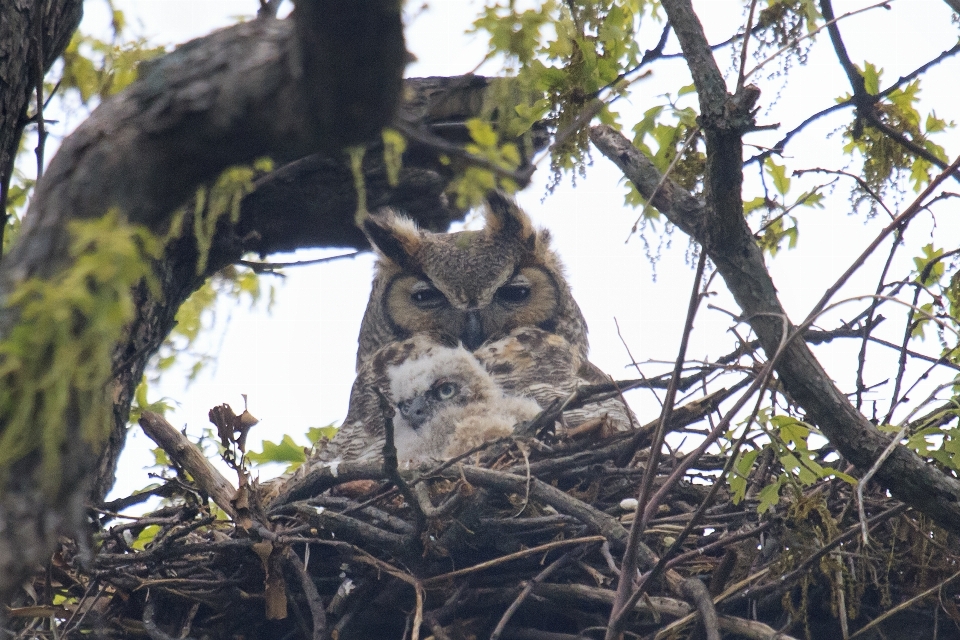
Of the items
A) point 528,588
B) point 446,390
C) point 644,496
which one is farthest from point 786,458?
point 446,390

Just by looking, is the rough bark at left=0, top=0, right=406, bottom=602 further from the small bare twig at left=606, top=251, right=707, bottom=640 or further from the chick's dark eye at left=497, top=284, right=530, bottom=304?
the chick's dark eye at left=497, top=284, right=530, bottom=304

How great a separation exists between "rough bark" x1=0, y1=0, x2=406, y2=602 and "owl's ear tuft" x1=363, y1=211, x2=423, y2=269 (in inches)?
100.0

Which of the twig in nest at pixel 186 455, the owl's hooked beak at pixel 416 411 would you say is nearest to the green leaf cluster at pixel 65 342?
the twig in nest at pixel 186 455

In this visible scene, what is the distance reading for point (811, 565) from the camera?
2072mm

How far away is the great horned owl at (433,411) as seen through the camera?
9.55ft

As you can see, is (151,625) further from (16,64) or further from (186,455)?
(16,64)

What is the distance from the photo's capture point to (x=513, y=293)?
3734 mm

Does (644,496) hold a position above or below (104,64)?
below

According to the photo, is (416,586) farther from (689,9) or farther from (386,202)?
(386,202)

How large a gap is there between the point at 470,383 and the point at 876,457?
1.38 m

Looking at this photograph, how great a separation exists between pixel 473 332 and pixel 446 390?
0.55 metres

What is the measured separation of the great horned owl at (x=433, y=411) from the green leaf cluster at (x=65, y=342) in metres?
1.73

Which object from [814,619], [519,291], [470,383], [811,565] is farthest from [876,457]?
[519,291]

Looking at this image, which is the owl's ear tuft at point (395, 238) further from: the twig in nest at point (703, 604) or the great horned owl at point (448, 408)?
the twig in nest at point (703, 604)
